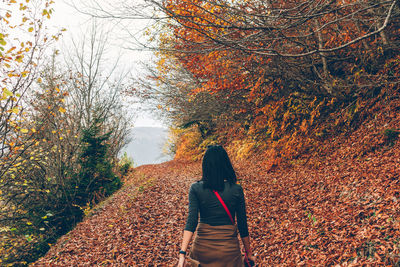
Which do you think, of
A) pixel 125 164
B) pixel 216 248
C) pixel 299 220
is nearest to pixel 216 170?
pixel 216 248

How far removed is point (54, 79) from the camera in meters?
10.4

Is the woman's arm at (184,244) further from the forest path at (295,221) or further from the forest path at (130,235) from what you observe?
the forest path at (130,235)

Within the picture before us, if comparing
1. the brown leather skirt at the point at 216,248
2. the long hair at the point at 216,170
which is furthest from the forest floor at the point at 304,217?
the long hair at the point at 216,170

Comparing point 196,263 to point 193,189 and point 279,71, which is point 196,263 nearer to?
point 193,189

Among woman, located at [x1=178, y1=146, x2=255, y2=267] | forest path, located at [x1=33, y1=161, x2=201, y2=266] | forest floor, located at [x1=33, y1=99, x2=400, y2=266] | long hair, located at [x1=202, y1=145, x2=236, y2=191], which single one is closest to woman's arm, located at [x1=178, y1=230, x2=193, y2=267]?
woman, located at [x1=178, y1=146, x2=255, y2=267]

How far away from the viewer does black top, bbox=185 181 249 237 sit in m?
2.53

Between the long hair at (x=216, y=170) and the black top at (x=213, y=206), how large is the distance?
Result: 0.22 feet

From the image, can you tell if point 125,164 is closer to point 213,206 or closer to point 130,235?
point 130,235

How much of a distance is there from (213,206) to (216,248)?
0.42 m

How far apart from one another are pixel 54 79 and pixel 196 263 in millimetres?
10842

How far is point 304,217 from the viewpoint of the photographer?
597cm

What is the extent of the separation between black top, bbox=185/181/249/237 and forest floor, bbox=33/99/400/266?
2.59 meters

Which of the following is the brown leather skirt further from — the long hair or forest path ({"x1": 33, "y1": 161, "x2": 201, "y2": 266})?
forest path ({"x1": 33, "y1": 161, "x2": 201, "y2": 266})

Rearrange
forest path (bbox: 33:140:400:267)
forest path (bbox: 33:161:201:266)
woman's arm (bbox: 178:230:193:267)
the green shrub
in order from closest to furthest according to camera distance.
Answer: woman's arm (bbox: 178:230:193:267) < forest path (bbox: 33:140:400:267) < forest path (bbox: 33:161:201:266) < the green shrub
